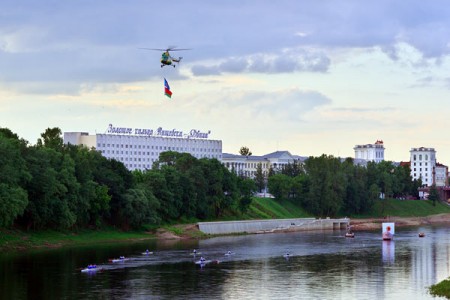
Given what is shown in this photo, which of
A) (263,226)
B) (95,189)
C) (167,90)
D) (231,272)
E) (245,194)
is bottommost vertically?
(231,272)

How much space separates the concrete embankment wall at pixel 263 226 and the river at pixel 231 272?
72.8 feet

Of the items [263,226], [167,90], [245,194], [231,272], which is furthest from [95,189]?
[245,194]

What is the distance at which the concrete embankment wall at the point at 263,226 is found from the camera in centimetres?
16288

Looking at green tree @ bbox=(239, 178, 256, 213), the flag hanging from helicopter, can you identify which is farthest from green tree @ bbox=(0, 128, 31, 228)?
green tree @ bbox=(239, 178, 256, 213)

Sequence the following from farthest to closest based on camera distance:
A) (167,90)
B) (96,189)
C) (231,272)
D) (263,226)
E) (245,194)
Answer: (245,194), (263,226), (96,189), (167,90), (231,272)

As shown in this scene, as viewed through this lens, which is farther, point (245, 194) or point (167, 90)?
point (245, 194)

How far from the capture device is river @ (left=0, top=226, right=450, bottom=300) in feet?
261

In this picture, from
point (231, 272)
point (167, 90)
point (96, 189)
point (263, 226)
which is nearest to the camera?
point (231, 272)

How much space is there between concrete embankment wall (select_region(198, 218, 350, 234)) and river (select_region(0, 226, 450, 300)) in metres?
22.2

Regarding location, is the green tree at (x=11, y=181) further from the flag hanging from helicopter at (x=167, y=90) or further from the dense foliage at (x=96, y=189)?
the flag hanging from helicopter at (x=167, y=90)

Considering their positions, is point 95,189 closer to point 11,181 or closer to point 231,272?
point 11,181

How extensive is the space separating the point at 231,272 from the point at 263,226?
81.6 metres

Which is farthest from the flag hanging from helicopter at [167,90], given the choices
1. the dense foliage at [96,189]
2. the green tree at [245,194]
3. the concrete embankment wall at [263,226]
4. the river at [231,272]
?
the green tree at [245,194]

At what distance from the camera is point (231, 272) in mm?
96625
